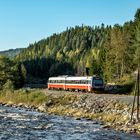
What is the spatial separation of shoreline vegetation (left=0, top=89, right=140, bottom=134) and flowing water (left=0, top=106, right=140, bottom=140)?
203 cm

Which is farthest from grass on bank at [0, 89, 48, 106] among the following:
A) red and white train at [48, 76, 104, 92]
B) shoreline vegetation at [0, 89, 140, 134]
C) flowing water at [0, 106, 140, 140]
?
flowing water at [0, 106, 140, 140]

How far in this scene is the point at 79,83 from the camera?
86812 mm

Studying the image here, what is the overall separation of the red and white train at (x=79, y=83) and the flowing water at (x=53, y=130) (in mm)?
24650

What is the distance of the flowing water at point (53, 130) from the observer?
4069 centimetres

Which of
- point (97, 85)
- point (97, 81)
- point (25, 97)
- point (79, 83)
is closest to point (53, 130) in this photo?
point (97, 85)

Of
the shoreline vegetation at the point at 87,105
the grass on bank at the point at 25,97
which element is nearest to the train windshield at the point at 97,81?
the shoreline vegetation at the point at 87,105

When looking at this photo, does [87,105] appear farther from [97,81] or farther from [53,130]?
[97,81]

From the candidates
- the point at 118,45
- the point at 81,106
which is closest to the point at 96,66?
the point at 118,45

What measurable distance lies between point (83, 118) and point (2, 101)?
39908 mm

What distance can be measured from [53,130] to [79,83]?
136 ft

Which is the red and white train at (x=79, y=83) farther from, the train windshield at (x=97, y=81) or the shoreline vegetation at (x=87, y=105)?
the shoreline vegetation at (x=87, y=105)

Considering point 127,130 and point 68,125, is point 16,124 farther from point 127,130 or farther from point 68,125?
point 127,130

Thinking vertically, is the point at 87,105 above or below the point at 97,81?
below

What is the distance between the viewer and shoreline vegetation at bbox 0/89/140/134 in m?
49.7
